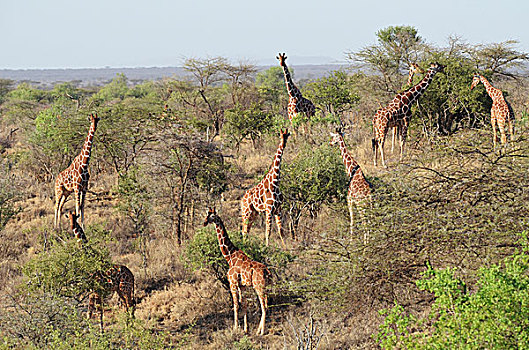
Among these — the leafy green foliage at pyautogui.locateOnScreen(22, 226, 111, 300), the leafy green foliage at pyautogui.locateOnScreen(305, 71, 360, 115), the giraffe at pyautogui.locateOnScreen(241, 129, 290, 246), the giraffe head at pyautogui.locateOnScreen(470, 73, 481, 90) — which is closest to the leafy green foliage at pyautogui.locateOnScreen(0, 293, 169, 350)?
the leafy green foliage at pyautogui.locateOnScreen(22, 226, 111, 300)

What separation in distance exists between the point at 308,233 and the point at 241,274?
3214mm

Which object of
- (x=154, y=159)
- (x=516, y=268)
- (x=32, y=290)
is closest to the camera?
(x=516, y=268)

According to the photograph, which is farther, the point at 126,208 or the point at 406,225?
the point at 126,208

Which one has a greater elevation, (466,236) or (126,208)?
(466,236)

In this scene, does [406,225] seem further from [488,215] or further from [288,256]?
[288,256]

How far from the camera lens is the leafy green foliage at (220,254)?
24.8 feet

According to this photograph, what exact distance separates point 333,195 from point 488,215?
4429 mm

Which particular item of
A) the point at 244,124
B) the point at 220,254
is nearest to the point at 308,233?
the point at 220,254

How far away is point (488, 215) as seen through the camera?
5297 millimetres

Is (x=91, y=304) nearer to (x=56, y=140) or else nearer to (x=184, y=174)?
(x=184, y=174)

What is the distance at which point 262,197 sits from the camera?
28.3ft

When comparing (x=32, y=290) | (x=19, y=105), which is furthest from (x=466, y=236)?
(x=19, y=105)

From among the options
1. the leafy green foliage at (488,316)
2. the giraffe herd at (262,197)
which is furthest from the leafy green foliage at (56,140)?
the leafy green foliage at (488,316)

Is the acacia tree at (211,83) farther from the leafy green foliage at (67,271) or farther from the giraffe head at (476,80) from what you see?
the leafy green foliage at (67,271)
